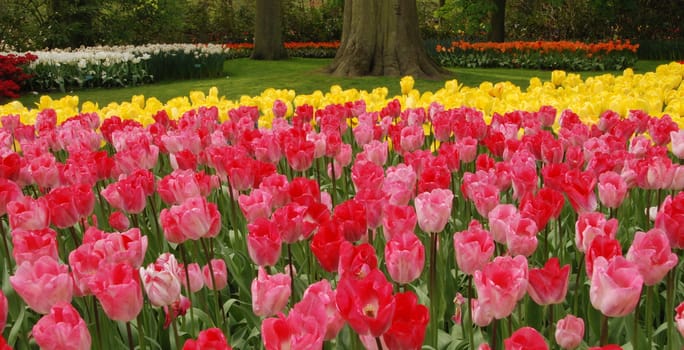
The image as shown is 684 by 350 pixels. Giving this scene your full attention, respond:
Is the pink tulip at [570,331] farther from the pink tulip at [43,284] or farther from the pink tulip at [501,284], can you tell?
the pink tulip at [43,284]

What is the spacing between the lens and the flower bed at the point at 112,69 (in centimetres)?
1458

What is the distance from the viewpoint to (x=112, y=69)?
598 inches

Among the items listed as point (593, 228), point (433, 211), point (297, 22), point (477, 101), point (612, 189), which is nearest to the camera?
point (593, 228)

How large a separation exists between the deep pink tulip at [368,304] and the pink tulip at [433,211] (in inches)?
24.4

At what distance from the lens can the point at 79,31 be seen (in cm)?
2402

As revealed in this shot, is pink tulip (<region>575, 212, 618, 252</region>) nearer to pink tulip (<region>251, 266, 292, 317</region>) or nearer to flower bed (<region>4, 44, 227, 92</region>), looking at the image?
pink tulip (<region>251, 266, 292, 317</region>)

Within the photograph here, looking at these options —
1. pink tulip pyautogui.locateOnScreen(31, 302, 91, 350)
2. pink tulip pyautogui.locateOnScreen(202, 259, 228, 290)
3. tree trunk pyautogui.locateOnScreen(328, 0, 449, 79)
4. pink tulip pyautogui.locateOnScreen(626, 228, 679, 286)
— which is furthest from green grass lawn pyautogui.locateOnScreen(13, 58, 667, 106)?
pink tulip pyautogui.locateOnScreen(31, 302, 91, 350)

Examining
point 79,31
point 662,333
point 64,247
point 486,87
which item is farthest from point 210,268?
point 79,31

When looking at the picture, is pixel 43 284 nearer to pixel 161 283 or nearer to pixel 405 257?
pixel 161 283

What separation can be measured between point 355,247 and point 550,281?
40 cm

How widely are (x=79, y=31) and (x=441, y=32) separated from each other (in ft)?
54.7

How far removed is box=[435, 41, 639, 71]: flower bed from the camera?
56.6ft

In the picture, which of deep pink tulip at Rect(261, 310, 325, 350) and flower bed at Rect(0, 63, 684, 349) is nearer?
deep pink tulip at Rect(261, 310, 325, 350)

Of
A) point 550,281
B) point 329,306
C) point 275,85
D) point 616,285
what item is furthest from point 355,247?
point 275,85
